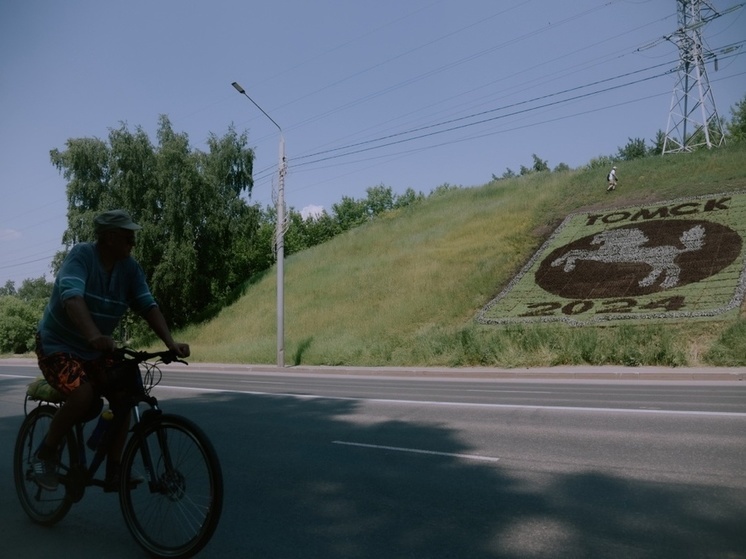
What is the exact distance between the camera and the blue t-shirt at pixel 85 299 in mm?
3963

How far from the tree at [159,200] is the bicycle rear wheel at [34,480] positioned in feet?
109

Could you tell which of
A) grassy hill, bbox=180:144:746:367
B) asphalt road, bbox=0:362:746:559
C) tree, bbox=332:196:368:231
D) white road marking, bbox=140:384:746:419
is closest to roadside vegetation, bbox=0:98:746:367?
grassy hill, bbox=180:144:746:367

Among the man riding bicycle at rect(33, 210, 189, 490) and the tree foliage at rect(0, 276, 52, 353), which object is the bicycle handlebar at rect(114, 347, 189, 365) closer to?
the man riding bicycle at rect(33, 210, 189, 490)

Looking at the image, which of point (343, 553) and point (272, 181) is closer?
point (343, 553)

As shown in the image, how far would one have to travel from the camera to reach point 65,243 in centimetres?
3769

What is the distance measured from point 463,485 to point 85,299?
3.31 metres

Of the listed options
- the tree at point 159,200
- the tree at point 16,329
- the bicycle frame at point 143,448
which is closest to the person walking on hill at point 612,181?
the tree at point 159,200

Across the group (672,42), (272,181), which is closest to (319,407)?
(272,181)

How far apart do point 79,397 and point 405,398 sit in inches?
311

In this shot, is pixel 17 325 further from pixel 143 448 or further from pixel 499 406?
pixel 143 448

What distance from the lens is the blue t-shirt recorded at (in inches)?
156

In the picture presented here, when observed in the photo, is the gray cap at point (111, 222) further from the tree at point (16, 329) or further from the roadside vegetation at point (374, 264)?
the tree at point (16, 329)

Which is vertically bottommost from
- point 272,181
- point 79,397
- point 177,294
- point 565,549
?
point 565,549

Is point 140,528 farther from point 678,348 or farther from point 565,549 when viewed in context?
point 678,348
